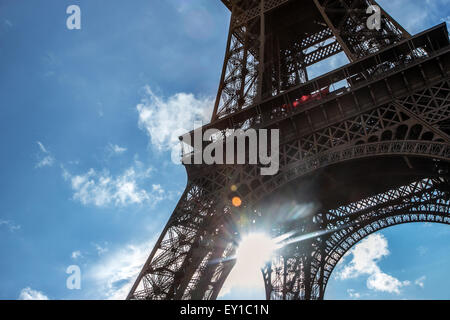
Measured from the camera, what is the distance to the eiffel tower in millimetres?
12562

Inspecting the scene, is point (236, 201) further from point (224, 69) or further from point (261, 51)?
point (224, 69)

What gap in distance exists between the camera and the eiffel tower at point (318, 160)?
12562 mm

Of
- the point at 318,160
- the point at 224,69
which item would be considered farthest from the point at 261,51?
the point at 318,160

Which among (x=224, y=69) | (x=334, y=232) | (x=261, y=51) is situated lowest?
(x=334, y=232)

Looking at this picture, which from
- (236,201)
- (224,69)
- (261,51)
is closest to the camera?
(236,201)

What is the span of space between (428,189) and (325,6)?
34.2ft

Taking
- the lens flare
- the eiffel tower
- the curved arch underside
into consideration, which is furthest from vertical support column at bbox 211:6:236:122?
the curved arch underside

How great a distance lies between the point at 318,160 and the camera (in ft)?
43.6

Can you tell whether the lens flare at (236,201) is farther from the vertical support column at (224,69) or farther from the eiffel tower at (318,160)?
the vertical support column at (224,69)

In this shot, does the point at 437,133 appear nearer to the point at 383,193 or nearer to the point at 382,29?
the point at 382,29

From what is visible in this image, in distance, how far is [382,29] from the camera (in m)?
15.9
